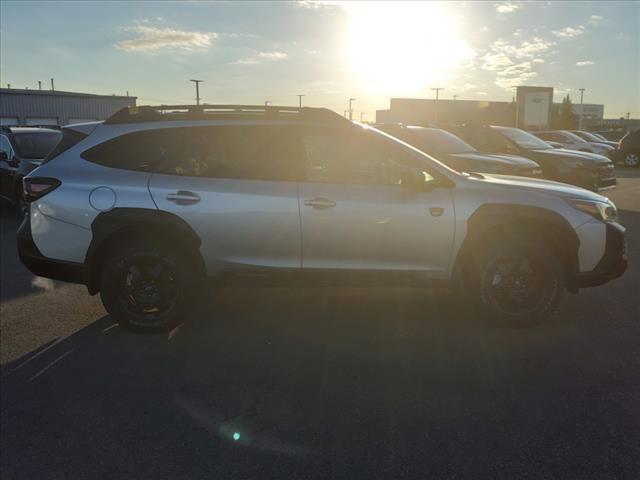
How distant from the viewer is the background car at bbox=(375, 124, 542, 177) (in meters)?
9.40

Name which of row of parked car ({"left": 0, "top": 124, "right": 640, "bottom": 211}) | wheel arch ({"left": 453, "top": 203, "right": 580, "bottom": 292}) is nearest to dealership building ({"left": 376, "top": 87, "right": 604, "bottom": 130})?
row of parked car ({"left": 0, "top": 124, "right": 640, "bottom": 211})

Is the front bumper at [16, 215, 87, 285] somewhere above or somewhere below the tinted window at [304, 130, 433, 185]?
below

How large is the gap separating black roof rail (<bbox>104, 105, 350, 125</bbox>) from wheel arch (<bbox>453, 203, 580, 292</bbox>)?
4.76ft

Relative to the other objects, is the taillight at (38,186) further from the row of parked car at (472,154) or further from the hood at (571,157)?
the hood at (571,157)

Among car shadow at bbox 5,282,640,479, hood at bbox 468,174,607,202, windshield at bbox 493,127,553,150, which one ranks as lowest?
car shadow at bbox 5,282,640,479

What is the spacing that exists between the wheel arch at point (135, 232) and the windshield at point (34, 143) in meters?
6.87

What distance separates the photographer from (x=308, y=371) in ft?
12.4

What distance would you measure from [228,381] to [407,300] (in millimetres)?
2259

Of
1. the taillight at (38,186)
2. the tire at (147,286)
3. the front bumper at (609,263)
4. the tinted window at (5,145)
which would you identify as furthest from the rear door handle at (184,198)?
the tinted window at (5,145)

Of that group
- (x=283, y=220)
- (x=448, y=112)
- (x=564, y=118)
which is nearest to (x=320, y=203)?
(x=283, y=220)

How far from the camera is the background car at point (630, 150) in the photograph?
22.7 meters

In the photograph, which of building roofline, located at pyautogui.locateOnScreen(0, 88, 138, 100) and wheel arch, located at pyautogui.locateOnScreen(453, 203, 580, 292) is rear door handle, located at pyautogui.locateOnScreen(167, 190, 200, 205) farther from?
building roofline, located at pyautogui.locateOnScreen(0, 88, 138, 100)

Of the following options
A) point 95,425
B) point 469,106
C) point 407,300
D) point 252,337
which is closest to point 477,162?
point 407,300

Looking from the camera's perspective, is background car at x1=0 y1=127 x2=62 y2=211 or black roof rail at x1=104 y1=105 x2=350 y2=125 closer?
black roof rail at x1=104 y1=105 x2=350 y2=125
